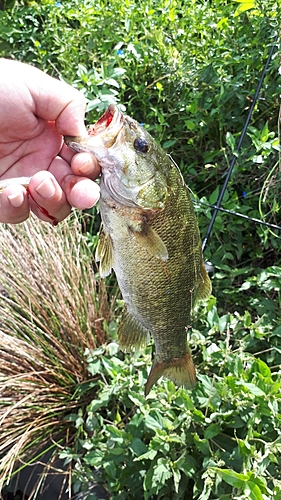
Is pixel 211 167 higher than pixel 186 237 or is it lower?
lower

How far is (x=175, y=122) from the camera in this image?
9.53 ft

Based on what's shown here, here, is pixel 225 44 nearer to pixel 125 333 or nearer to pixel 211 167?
pixel 211 167

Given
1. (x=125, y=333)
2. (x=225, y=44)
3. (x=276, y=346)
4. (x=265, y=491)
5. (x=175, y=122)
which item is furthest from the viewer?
(x=175, y=122)

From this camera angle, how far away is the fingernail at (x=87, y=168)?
126 centimetres

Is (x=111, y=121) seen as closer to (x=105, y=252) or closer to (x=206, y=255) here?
(x=105, y=252)

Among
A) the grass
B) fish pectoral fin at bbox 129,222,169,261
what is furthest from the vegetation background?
fish pectoral fin at bbox 129,222,169,261

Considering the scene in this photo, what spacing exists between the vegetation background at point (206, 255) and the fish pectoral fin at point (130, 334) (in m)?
0.34

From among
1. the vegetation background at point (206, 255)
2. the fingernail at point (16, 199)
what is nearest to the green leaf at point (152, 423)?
the vegetation background at point (206, 255)

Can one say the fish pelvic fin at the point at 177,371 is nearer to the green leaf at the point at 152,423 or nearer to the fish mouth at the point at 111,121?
the green leaf at the point at 152,423

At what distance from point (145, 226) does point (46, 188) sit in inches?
12.2

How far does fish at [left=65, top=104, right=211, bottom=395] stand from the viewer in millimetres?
1253

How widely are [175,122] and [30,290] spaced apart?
1.43 m

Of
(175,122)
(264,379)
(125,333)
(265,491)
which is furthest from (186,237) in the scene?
(175,122)

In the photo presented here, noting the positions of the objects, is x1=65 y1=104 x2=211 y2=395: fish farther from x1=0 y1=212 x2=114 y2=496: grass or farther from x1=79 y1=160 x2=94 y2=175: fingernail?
x1=0 y1=212 x2=114 y2=496: grass
